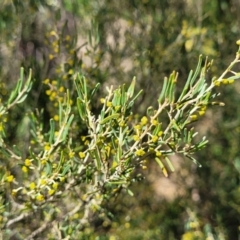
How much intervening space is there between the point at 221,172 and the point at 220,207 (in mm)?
295

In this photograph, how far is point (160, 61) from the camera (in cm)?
316

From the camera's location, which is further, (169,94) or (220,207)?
(220,207)

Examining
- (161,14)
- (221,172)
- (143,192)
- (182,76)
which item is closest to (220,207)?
(221,172)

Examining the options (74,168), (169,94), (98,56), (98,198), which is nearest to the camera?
(169,94)

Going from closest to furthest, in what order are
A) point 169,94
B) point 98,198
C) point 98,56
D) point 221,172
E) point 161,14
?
point 169,94 → point 98,198 → point 98,56 → point 161,14 → point 221,172

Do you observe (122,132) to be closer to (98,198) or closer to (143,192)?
(98,198)

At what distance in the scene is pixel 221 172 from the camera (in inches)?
139

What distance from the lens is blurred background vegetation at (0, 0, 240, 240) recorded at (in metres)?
3.04

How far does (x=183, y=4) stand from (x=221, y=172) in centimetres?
146

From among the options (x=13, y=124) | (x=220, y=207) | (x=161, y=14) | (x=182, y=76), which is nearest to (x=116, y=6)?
(x=161, y=14)

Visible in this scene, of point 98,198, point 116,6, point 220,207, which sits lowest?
point 220,207

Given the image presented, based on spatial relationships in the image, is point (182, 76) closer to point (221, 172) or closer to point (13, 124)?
point (221, 172)

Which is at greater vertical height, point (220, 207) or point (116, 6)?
point (116, 6)

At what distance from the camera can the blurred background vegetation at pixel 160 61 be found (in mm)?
3045
